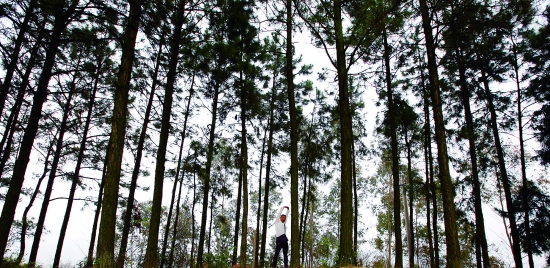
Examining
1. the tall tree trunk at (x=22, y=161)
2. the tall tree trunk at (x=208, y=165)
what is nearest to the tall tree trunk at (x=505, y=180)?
the tall tree trunk at (x=208, y=165)

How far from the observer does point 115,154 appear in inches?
222

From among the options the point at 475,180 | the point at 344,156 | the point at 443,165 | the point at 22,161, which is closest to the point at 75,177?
the point at 22,161

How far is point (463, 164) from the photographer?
14.3 meters

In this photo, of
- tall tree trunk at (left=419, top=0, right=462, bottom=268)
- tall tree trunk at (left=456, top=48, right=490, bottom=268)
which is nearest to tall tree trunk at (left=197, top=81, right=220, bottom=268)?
tall tree trunk at (left=419, top=0, right=462, bottom=268)

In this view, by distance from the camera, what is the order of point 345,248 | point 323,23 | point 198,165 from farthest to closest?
point 198,165 → point 323,23 → point 345,248

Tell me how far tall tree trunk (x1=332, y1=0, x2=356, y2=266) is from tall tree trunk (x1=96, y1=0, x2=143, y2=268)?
4.85 meters

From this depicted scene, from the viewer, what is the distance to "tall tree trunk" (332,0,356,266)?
23.4ft

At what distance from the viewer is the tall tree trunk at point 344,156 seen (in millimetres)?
7129

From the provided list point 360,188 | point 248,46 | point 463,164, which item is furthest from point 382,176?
point 248,46

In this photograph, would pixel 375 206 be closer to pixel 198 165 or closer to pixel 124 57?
pixel 198 165

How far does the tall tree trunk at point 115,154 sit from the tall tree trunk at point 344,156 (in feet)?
15.9

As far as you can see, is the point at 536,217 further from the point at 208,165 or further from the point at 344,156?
the point at 208,165

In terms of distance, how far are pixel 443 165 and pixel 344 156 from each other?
2.44 metres

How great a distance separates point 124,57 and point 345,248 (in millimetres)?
6448
